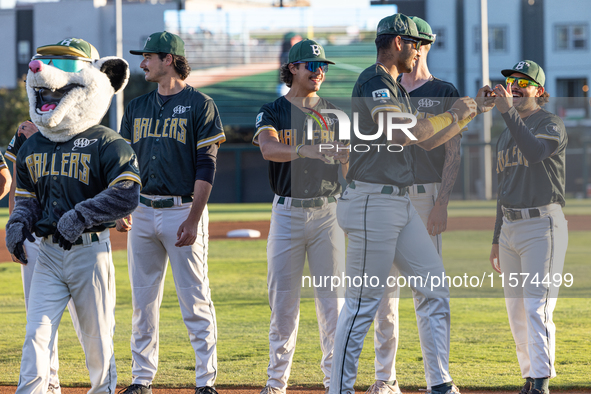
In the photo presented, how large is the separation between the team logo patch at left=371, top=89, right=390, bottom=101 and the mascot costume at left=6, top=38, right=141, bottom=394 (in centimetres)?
134

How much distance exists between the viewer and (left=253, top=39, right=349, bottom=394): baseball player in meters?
4.25

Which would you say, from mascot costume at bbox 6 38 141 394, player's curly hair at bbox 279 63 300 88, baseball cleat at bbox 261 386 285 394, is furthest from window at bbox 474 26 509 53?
mascot costume at bbox 6 38 141 394

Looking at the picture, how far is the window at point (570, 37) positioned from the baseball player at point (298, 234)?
37345mm

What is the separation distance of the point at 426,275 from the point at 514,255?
0.95 m

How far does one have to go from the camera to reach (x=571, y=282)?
9086 millimetres

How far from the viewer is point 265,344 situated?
19.3ft

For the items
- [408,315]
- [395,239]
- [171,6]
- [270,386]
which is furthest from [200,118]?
[171,6]

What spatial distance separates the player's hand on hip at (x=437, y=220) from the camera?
4305mm

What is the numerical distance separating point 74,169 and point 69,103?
1.13ft

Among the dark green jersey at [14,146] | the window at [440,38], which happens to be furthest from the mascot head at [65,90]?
the window at [440,38]

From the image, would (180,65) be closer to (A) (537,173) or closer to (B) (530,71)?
(B) (530,71)

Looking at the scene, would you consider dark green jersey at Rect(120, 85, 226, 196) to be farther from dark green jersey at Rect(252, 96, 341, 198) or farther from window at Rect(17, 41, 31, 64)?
window at Rect(17, 41, 31, 64)

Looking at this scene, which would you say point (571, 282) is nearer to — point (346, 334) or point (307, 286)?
point (307, 286)

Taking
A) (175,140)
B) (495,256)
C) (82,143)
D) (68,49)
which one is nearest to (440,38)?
(495,256)
